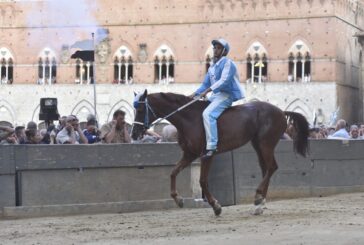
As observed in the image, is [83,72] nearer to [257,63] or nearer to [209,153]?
[257,63]

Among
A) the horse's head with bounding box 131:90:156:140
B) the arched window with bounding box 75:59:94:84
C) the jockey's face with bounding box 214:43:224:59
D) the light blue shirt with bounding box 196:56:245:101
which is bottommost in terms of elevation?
the horse's head with bounding box 131:90:156:140

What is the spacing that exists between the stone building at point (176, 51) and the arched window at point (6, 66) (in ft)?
0.20

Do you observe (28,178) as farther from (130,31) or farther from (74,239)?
(130,31)

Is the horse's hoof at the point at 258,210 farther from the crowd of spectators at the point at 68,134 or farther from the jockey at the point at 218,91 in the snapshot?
the crowd of spectators at the point at 68,134

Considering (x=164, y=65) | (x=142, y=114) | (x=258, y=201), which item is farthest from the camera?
(x=164, y=65)

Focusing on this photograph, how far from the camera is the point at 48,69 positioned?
58.2 metres

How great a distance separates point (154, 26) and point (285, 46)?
818 cm

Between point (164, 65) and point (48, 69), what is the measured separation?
295 inches

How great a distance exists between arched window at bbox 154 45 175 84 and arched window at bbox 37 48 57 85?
6510 mm

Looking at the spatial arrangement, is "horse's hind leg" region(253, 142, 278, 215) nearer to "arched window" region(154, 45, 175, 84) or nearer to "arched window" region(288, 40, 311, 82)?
"arched window" region(288, 40, 311, 82)

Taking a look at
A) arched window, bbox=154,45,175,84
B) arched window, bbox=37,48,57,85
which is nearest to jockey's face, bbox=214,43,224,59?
arched window, bbox=154,45,175,84

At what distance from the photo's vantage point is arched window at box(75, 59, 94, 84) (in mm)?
57812

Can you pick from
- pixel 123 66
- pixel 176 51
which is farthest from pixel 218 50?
pixel 123 66

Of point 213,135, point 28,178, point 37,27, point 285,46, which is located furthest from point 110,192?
point 37,27
